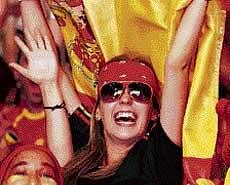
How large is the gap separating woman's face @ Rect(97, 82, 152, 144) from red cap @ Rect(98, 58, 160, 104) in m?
0.03

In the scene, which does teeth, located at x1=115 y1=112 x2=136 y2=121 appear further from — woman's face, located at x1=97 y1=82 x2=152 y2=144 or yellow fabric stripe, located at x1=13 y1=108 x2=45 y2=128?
yellow fabric stripe, located at x1=13 y1=108 x2=45 y2=128

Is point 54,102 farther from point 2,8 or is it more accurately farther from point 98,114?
point 2,8

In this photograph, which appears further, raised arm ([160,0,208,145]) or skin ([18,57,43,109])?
skin ([18,57,43,109])

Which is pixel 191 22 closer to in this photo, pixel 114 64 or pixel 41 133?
pixel 114 64

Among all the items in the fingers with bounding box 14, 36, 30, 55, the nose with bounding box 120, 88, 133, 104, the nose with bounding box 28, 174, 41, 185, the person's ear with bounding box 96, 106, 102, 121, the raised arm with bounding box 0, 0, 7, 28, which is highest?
the raised arm with bounding box 0, 0, 7, 28

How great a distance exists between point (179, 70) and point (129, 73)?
0.32ft

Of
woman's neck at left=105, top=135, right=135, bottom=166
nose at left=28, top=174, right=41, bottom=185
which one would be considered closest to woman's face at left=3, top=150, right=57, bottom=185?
nose at left=28, top=174, right=41, bottom=185

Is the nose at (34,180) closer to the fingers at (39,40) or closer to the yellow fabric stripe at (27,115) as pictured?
the yellow fabric stripe at (27,115)

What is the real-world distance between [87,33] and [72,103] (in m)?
0.13

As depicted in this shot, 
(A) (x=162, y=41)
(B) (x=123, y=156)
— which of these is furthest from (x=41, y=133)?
(A) (x=162, y=41)

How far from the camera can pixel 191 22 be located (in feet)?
3.72

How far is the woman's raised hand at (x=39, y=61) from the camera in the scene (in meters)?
1.23

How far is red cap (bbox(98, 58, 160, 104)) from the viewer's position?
3.94ft

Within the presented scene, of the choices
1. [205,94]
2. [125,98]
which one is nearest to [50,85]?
[125,98]
